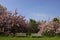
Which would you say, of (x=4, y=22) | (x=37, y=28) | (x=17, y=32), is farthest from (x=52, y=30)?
(x=4, y=22)

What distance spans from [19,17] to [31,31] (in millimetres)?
1969

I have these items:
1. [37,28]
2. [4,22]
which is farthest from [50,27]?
[4,22]

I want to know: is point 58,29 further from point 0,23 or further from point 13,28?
point 0,23

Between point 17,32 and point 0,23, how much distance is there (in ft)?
6.17

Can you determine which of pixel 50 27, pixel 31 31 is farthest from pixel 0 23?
pixel 50 27

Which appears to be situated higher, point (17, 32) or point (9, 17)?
point (9, 17)

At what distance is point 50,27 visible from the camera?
18.0m

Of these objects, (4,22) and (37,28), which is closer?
(4,22)

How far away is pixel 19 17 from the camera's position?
721 inches

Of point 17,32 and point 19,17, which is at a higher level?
point 19,17

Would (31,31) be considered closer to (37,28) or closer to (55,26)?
(37,28)

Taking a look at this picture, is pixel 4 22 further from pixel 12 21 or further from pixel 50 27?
pixel 50 27

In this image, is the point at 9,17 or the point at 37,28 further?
the point at 37,28

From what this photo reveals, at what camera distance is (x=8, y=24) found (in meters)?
17.5
